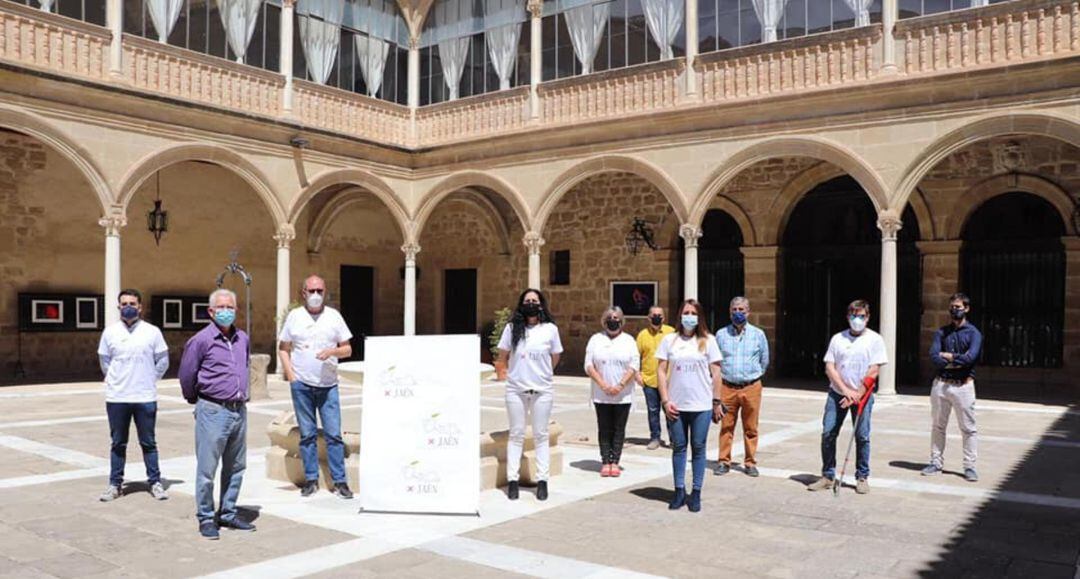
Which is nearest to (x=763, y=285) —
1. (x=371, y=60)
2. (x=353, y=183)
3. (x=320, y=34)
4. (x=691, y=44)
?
(x=691, y=44)

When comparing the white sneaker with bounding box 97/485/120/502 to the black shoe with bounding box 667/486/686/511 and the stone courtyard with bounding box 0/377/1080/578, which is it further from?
the black shoe with bounding box 667/486/686/511

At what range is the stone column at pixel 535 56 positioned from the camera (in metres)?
17.4

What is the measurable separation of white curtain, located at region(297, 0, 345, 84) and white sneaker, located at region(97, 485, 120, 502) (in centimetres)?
1284

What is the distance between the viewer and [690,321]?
6.51 m

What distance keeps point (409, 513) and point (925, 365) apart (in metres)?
12.6

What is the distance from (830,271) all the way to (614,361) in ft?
37.8

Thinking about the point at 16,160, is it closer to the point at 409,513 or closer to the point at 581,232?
the point at 581,232

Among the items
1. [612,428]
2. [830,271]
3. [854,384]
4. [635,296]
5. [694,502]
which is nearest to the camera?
[694,502]

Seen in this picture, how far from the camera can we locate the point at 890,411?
1216 cm

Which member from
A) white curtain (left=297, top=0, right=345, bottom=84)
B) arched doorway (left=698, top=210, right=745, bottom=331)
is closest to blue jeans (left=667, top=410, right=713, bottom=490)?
arched doorway (left=698, top=210, right=745, bottom=331)

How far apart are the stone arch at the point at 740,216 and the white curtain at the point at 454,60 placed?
5972 mm

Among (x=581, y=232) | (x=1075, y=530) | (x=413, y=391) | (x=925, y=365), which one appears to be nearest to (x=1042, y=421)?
(x=925, y=365)

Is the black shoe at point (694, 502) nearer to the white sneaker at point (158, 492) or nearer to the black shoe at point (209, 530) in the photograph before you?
the black shoe at point (209, 530)

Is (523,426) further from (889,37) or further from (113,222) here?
(113,222)
